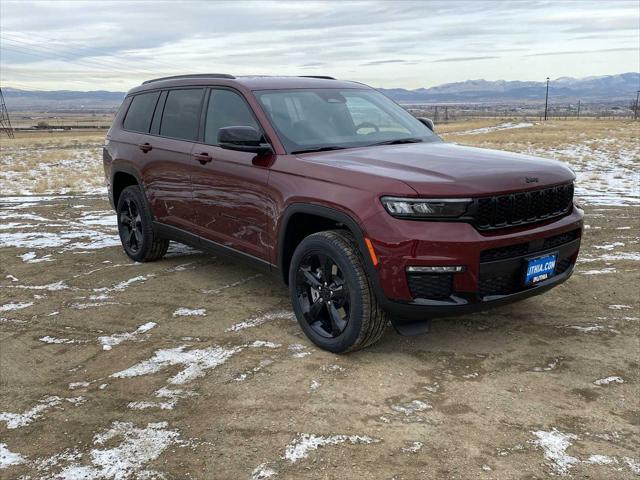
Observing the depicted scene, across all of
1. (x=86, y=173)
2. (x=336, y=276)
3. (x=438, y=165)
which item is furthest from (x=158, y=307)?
(x=86, y=173)

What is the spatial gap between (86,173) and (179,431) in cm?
1552

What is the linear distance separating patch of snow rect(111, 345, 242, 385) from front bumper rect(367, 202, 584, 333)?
3.95 ft

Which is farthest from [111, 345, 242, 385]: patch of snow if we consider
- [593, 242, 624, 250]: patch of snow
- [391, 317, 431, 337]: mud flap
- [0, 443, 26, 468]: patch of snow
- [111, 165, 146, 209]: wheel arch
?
[593, 242, 624, 250]: patch of snow

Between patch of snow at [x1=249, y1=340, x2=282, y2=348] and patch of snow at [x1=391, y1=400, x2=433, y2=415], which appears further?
patch of snow at [x1=249, y1=340, x2=282, y2=348]

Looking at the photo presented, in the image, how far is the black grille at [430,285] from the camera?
11.2ft

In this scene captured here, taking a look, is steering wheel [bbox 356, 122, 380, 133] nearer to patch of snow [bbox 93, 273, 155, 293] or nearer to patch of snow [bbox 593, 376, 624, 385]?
patch of snow [bbox 593, 376, 624, 385]

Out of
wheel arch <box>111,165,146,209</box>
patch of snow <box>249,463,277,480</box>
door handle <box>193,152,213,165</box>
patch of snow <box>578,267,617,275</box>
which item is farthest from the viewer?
wheel arch <box>111,165,146,209</box>

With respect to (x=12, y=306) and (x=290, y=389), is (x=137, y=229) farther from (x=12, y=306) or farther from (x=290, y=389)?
(x=290, y=389)

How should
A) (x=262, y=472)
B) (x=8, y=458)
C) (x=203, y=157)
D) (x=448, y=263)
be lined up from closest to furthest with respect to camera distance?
(x=262, y=472), (x=8, y=458), (x=448, y=263), (x=203, y=157)

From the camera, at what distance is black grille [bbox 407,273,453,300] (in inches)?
134

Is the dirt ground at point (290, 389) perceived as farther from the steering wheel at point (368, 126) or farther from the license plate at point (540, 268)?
the steering wheel at point (368, 126)

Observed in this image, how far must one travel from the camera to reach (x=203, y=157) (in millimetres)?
4941

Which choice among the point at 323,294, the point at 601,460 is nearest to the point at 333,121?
the point at 323,294

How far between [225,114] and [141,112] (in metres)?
1.75
